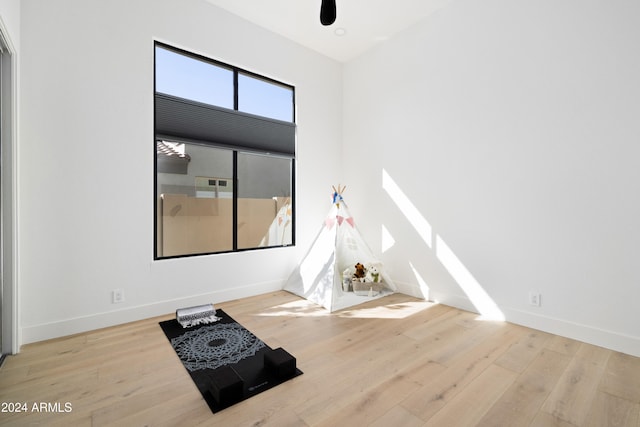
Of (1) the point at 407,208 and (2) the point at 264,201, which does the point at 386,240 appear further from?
(2) the point at 264,201

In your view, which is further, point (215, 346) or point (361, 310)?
point (361, 310)

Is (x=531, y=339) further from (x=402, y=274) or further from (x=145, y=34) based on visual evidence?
(x=145, y=34)

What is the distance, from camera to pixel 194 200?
313cm

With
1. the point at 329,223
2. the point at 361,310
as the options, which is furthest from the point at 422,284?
the point at 329,223

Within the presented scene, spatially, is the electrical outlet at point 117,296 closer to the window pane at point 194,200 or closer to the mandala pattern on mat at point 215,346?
the window pane at point 194,200

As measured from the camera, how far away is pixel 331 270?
3.25 m

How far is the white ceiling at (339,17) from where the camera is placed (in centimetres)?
312

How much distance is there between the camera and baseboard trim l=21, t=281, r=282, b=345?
7.59ft

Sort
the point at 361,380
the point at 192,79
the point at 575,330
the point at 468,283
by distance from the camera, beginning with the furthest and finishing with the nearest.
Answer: the point at 192,79 < the point at 468,283 < the point at 575,330 < the point at 361,380

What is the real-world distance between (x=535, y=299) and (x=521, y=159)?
120 cm

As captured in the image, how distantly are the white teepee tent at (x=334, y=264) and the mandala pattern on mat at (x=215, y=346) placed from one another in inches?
37.8

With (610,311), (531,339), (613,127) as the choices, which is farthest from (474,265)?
(613,127)

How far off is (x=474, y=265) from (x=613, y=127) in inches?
58.9

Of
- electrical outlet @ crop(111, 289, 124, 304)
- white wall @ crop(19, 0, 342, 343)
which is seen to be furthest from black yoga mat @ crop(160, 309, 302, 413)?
white wall @ crop(19, 0, 342, 343)
